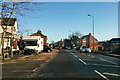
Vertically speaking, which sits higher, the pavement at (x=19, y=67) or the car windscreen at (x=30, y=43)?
the car windscreen at (x=30, y=43)

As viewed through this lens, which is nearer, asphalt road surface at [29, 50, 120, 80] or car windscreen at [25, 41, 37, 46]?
asphalt road surface at [29, 50, 120, 80]

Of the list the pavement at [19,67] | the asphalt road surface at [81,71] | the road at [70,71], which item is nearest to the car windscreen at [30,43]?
the pavement at [19,67]

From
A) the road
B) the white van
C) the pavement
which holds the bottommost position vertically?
the pavement

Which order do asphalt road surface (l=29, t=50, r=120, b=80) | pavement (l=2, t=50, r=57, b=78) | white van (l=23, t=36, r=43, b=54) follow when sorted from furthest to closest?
white van (l=23, t=36, r=43, b=54) < pavement (l=2, t=50, r=57, b=78) < asphalt road surface (l=29, t=50, r=120, b=80)

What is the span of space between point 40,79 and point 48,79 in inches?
16.0

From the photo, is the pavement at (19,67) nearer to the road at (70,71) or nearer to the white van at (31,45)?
the road at (70,71)

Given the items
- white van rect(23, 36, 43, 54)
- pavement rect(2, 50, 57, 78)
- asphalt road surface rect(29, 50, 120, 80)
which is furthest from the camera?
white van rect(23, 36, 43, 54)

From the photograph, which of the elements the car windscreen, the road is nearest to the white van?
the car windscreen

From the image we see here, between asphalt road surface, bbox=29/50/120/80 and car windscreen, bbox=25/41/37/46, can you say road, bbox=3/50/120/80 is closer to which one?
asphalt road surface, bbox=29/50/120/80

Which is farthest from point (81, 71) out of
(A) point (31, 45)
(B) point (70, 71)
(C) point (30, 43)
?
(C) point (30, 43)

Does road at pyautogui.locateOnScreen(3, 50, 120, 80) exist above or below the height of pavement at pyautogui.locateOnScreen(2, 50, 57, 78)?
above

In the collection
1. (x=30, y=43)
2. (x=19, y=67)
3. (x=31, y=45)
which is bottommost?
(x=19, y=67)

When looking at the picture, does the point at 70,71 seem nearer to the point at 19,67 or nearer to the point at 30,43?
the point at 19,67

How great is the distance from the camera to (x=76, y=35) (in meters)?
116
